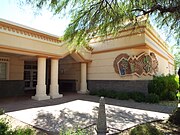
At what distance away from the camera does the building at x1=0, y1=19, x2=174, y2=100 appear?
1017cm

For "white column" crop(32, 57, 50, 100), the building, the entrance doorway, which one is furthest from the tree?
the entrance doorway

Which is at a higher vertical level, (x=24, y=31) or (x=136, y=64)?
(x=24, y=31)

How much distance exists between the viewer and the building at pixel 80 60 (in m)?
10.2

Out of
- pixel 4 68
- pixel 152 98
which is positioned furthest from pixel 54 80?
pixel 152 98

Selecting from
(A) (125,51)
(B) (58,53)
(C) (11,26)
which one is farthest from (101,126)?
(A) (125,51)

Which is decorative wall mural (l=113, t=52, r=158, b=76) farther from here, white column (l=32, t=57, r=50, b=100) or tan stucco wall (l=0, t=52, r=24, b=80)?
tan stucco wall (l=0, t=52, r=24, b=80)

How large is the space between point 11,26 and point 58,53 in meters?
3.71

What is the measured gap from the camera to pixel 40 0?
19.7ft

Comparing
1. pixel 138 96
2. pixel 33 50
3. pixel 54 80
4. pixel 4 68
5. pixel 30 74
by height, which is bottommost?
pixel 138 96

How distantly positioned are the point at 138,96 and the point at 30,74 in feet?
34.7

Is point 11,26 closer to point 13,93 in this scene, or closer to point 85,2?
point 85,2

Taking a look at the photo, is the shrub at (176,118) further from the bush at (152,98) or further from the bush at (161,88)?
the bush at (161,88)

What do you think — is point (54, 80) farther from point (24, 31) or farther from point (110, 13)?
point (110, 13)

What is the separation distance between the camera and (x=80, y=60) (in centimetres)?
1490
